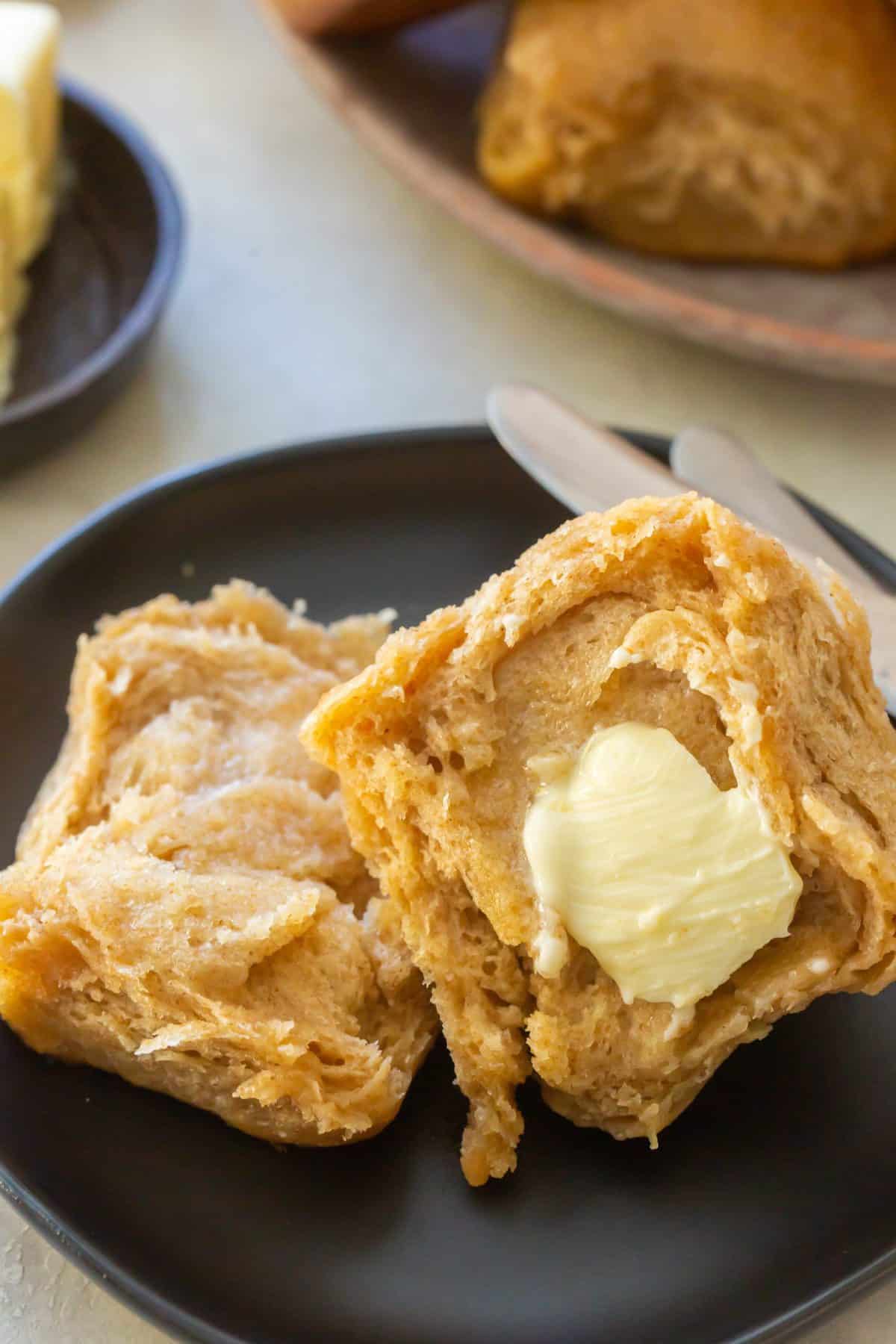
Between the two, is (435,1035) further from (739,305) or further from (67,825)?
(739,305)

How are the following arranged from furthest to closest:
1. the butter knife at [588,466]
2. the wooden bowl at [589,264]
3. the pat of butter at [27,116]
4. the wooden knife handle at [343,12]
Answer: the wooden knife handle at [343,12]
the pat of butter at [27,116]
the wooden bowl at [589,264]
the butter knife at [588,466]

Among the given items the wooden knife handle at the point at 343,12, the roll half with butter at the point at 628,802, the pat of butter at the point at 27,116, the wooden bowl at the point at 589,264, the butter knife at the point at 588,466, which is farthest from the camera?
the wooden knife handle at the point at 343,12

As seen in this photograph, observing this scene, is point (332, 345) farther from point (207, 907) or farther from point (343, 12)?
point (207, 907)

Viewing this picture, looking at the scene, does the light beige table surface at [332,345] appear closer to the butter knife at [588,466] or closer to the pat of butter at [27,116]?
the pat of butter at [27,116]

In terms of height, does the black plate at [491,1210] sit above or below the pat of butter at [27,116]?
Result: below

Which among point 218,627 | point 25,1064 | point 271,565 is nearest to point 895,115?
point 271,565

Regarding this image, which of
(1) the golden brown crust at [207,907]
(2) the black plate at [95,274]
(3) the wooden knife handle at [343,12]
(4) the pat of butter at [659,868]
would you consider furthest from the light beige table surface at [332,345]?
(4) the pat of butter at [659,868]
